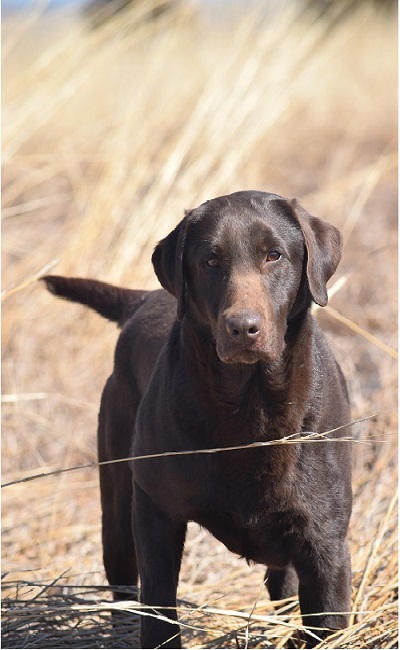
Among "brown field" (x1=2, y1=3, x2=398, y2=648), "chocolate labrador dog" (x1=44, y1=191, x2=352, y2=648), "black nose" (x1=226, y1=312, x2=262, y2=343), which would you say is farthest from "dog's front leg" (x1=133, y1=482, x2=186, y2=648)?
"brown field" (x1=2, y1=3, x2=398, y2=648)

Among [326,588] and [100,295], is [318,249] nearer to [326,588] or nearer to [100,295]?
[326,588]

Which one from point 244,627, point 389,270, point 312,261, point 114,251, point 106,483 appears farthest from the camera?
point 389,270

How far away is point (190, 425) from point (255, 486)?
0.25 m

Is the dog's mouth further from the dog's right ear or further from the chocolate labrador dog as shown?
the dog's right ear

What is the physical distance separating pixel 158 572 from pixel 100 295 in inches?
54.4

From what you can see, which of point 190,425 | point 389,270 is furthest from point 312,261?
point 389,270

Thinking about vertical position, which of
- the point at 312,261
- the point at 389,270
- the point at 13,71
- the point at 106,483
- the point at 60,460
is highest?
the point at 13,71

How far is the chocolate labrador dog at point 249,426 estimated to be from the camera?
292cm

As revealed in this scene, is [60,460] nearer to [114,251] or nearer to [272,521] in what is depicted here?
[114,251]

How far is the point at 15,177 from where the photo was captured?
666 cm

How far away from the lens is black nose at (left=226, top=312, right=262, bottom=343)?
2623 mm

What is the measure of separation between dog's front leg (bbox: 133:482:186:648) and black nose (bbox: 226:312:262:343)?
27.1 inches

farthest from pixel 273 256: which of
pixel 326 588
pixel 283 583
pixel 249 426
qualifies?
pixel 283 583

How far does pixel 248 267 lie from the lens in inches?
112
